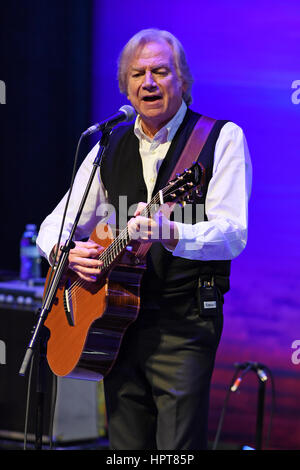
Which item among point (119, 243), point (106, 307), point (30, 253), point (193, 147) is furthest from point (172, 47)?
point (30, 253)

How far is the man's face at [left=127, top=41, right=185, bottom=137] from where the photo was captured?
A: 244 cm

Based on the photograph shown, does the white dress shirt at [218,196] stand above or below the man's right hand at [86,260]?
above

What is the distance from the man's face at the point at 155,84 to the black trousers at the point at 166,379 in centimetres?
75

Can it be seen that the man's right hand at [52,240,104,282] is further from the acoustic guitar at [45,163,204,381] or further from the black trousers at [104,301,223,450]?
the black trousers at [104,301,223,450]

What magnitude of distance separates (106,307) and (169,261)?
0.28 metres

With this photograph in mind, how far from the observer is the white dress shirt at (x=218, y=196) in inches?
84.2

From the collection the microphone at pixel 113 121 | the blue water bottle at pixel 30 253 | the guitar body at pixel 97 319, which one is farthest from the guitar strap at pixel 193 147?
the blue water bottle at pixel 30 253

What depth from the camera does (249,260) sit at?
394 centimetres

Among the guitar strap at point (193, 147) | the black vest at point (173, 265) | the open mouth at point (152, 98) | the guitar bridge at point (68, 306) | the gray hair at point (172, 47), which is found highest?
the gray hair at point (172, 47)

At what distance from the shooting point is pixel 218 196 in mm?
2227

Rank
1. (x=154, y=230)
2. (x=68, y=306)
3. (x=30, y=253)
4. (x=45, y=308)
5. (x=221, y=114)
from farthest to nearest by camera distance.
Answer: (x=30, y=253), (x=221, y=114), (x=68, y=306), (x=45, y=308), (x=154, y=230)

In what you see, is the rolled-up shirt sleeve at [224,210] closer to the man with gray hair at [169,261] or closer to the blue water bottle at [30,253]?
the man with gray hair at [169,261]

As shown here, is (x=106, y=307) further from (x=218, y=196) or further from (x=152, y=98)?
(x=152, y=98)
